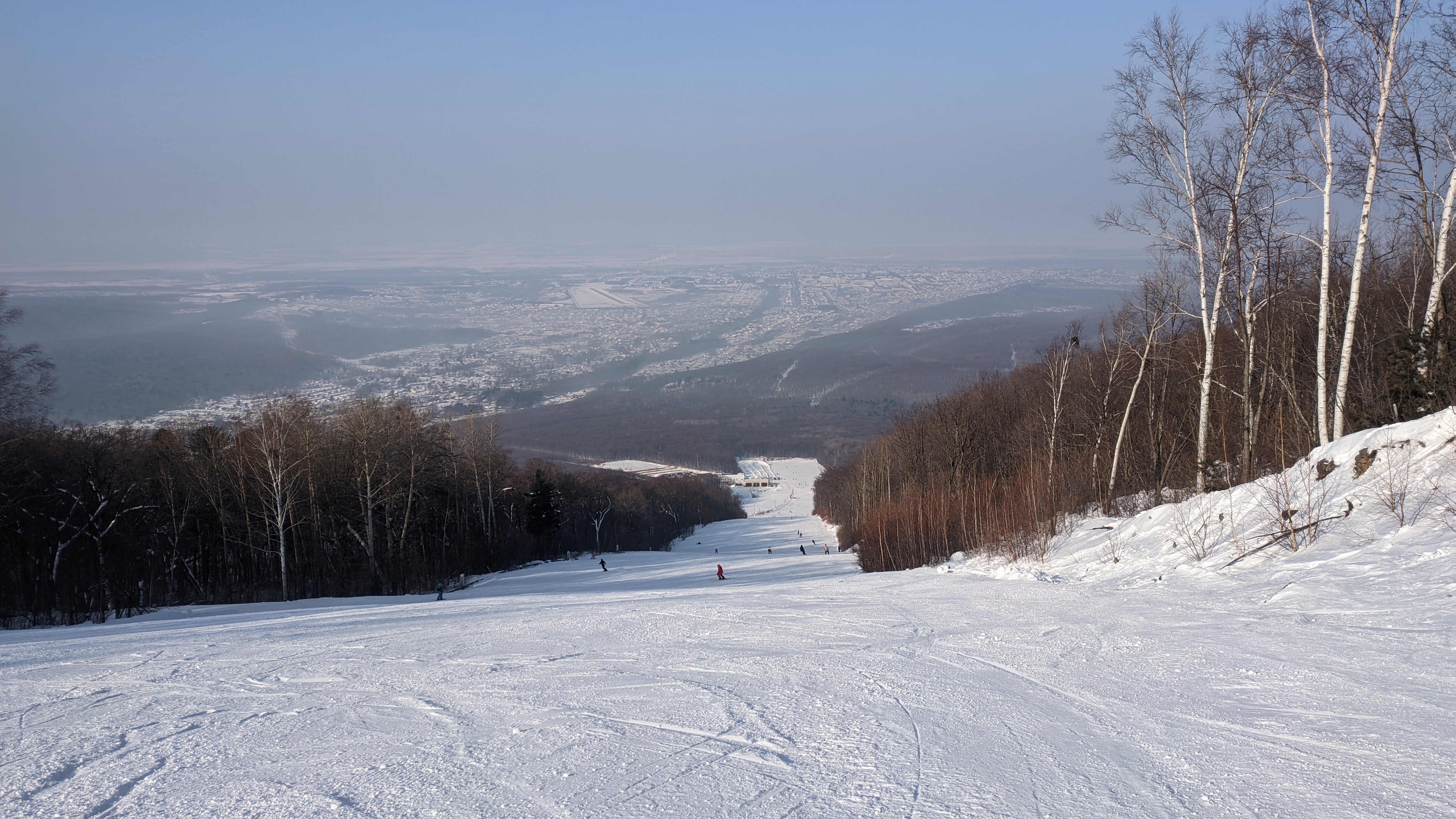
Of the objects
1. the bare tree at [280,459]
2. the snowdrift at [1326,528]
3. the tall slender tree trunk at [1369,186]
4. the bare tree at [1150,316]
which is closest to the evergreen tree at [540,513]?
the bare tree at [280,459]

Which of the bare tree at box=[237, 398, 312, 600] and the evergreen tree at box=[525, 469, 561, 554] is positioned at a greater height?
the bare tree at box=[237, 398, 312, 600]

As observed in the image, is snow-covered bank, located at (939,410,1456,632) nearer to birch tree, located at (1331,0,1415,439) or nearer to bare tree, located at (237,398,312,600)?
birch tree, located at (1331,0,1415,439)

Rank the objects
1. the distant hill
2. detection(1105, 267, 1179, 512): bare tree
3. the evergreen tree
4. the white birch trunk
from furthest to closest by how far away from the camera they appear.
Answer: the distant hill → the evergreen tree → detection(1105, 267, 1179, 512): bare tree → the white birch trunk

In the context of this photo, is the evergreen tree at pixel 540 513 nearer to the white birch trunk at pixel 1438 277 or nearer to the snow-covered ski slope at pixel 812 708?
the snow-covered ski slope at pixel 812 708

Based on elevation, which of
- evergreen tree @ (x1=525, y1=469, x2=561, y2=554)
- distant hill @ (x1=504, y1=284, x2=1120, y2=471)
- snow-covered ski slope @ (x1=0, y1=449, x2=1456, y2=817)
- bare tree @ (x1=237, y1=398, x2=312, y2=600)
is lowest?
evergreen tree @ (x1=525, y1=469, x2=561, y2=554)

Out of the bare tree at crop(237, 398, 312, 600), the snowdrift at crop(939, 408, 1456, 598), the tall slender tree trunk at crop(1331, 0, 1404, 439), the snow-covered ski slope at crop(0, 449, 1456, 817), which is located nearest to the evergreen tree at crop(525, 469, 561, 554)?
the bare tree at crop(237, 398, 312, 600)

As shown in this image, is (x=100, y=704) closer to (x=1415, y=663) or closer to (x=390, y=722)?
(x=390, y=722)
